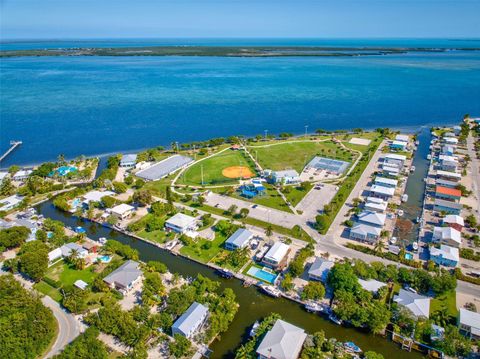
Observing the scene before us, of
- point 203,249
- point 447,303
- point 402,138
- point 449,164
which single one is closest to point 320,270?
point 447,303

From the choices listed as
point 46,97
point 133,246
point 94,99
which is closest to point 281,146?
point 133,246

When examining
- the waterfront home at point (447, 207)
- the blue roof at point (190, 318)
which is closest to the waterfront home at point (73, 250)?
the blue roof at point (190, 318)

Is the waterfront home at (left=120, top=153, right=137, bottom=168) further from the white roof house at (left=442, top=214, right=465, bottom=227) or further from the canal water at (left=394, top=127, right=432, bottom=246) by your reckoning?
the white roof house at (left=442, top=214, right=465, bottom=227)

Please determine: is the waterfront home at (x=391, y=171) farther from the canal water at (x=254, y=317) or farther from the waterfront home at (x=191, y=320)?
the waterfront home at (x=191, y=320)

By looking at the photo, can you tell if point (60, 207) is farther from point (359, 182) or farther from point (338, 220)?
point (359, 182)

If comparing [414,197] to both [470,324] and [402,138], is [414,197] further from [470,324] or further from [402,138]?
[402,138]
